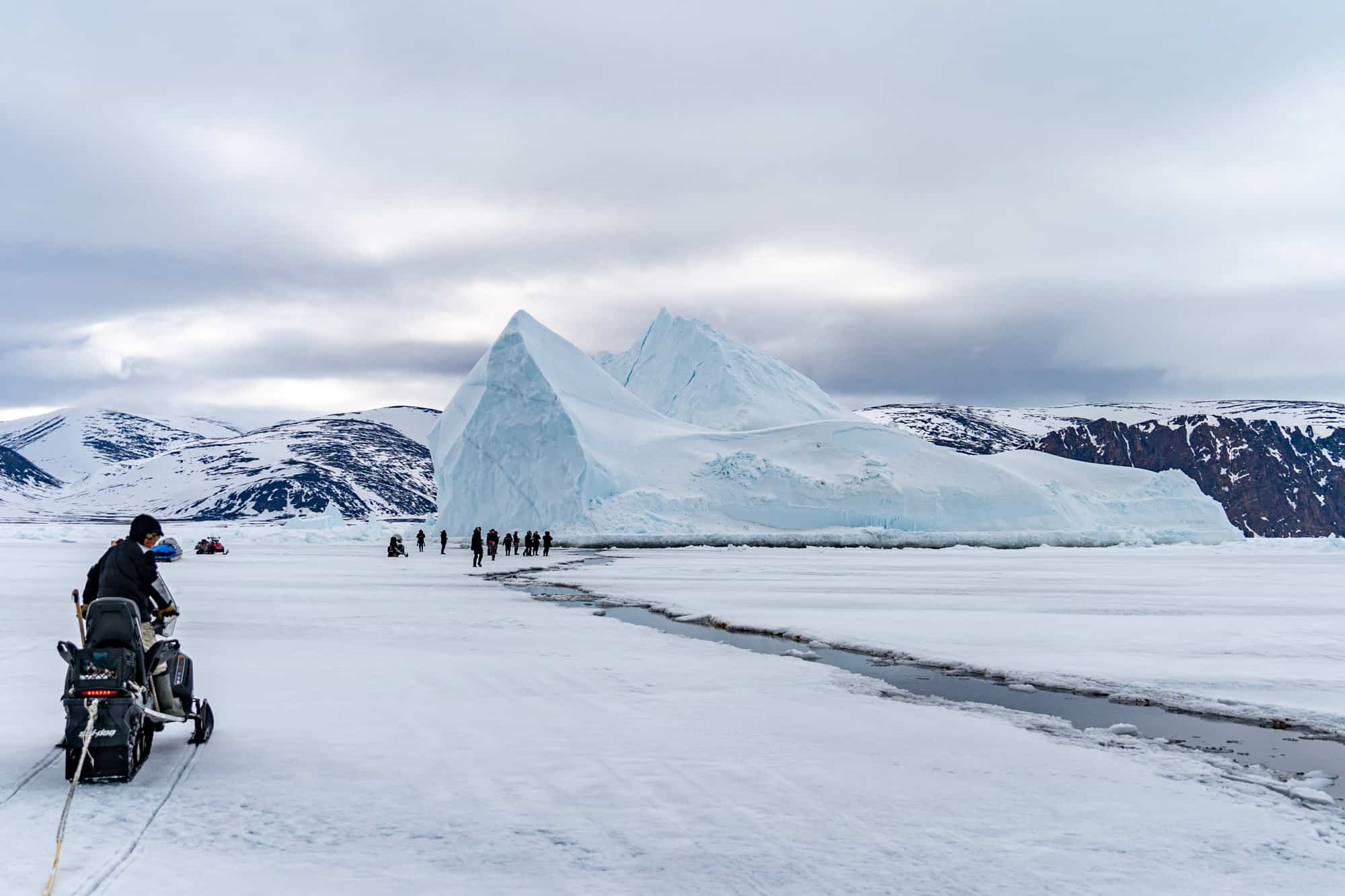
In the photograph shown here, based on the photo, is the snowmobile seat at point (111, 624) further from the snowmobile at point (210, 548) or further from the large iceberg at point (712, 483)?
the large iceberg at point (712, 483)

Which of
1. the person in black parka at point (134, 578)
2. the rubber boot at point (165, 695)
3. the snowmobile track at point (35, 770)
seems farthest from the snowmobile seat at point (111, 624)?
the snowmobile track at point (35, 770)

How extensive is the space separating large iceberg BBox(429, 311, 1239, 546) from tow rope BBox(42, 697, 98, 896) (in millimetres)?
41636

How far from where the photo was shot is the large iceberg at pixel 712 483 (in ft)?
161

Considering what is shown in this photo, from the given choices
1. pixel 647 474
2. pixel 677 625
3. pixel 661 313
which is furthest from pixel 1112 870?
pixel 661 313

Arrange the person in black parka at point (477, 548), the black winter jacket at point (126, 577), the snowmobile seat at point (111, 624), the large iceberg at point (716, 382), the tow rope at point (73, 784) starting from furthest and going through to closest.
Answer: the large iceberg at point (716, 382), the person in black parka at point (477, 548), the black winter jacket at point (126, 577), the snowmobile seat at point (111, 624), the tow rope at point (73, 784)

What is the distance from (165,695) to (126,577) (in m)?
0.83

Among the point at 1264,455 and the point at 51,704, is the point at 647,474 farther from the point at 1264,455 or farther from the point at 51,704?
the point at 1264,455

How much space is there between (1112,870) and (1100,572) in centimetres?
2583

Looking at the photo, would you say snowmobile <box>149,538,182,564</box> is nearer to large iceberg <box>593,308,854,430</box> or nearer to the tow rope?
the tow rope

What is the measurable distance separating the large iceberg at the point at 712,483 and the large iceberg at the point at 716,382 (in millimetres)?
8502

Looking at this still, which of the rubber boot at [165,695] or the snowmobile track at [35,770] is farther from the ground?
the rubber boot at [165,695]

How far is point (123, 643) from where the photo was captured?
5348 millimetres

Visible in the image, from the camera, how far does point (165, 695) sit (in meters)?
5.90

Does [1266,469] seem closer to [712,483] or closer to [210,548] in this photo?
[712,483]
